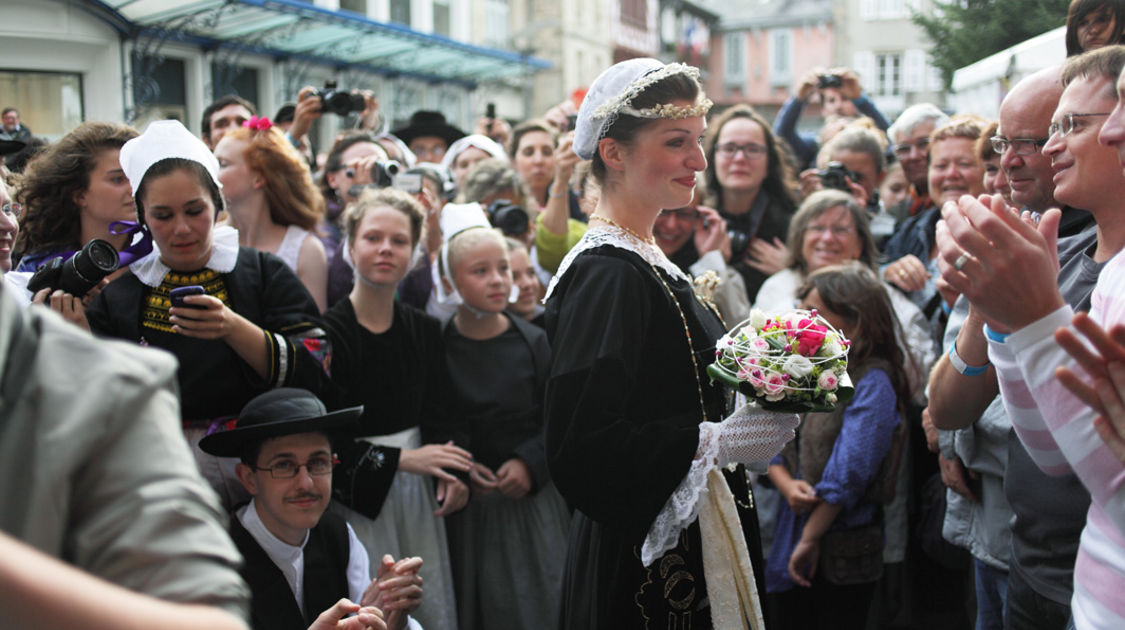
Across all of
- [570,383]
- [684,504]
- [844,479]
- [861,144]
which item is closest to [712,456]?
[684,504]

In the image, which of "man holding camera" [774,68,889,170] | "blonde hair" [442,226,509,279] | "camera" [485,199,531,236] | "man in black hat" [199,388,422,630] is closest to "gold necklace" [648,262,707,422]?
"man in black hat" [199,388,422,630]

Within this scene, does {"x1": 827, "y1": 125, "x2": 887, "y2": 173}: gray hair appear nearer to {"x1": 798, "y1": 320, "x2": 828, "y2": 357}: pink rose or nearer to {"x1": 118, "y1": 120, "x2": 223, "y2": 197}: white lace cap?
{"x1": 798, "y1": 320, "x2": 828, "y2": 357}: pink rose

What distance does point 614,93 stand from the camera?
7.72 feet

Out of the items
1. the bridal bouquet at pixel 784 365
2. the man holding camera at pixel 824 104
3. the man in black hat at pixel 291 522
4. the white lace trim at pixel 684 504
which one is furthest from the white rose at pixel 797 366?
the man holding camera at pixel 824 104

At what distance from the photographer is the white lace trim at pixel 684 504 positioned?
2.13m

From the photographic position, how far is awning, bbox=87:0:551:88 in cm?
1112

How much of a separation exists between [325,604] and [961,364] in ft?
6.16

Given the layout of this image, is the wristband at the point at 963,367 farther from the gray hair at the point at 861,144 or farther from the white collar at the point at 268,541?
the gray hair at the point at 861,144

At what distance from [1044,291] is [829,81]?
16.3 feet

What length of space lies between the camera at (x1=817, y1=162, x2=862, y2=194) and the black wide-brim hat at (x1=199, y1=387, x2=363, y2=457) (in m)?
3.14

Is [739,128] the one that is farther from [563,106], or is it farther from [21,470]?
[21,470]

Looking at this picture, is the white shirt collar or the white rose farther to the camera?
the white shirt collar

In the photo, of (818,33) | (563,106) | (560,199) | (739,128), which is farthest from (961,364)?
(818,33)

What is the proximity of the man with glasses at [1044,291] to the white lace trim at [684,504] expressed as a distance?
25.5 inches
